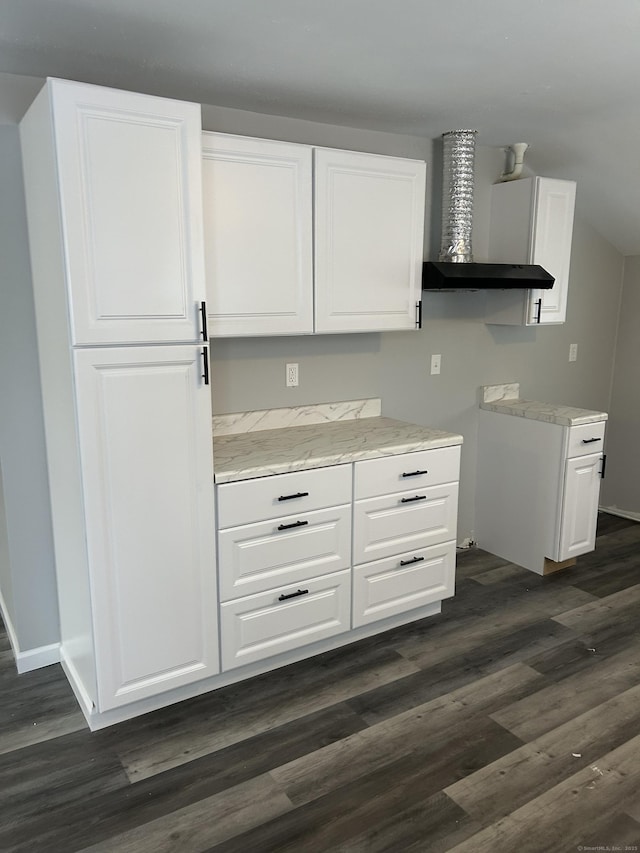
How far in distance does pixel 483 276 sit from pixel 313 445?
1250 mm

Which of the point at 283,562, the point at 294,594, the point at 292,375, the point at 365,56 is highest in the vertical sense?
the point at 365,56

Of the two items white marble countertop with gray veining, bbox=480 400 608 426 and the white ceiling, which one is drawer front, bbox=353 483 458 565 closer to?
white marble countertop with gray veining, bbox=480 400 608 426

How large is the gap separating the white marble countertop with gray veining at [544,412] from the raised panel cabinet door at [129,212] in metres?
2.23

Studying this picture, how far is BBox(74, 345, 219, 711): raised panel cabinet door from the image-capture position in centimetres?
218

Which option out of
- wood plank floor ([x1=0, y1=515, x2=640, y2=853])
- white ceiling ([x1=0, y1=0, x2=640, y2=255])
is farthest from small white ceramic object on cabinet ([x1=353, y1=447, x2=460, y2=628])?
white ceiling ([x1=0, y1=0, x2=640, y2=255])

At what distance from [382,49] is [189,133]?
2.45 feet

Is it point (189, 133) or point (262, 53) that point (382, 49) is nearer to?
point (262, 53)

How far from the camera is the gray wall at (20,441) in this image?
2.47 meters

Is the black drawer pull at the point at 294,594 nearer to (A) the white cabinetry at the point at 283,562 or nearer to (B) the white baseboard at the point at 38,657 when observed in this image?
(A) the white cabinetry at the point at 283,562

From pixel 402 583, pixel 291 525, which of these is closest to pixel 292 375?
pixel 291 525

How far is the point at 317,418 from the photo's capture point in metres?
3.35

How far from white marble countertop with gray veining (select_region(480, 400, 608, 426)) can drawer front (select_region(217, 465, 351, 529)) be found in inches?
58.3

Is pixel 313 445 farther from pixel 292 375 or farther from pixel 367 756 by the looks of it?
pixel 367 756

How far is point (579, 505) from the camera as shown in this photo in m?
3.73
